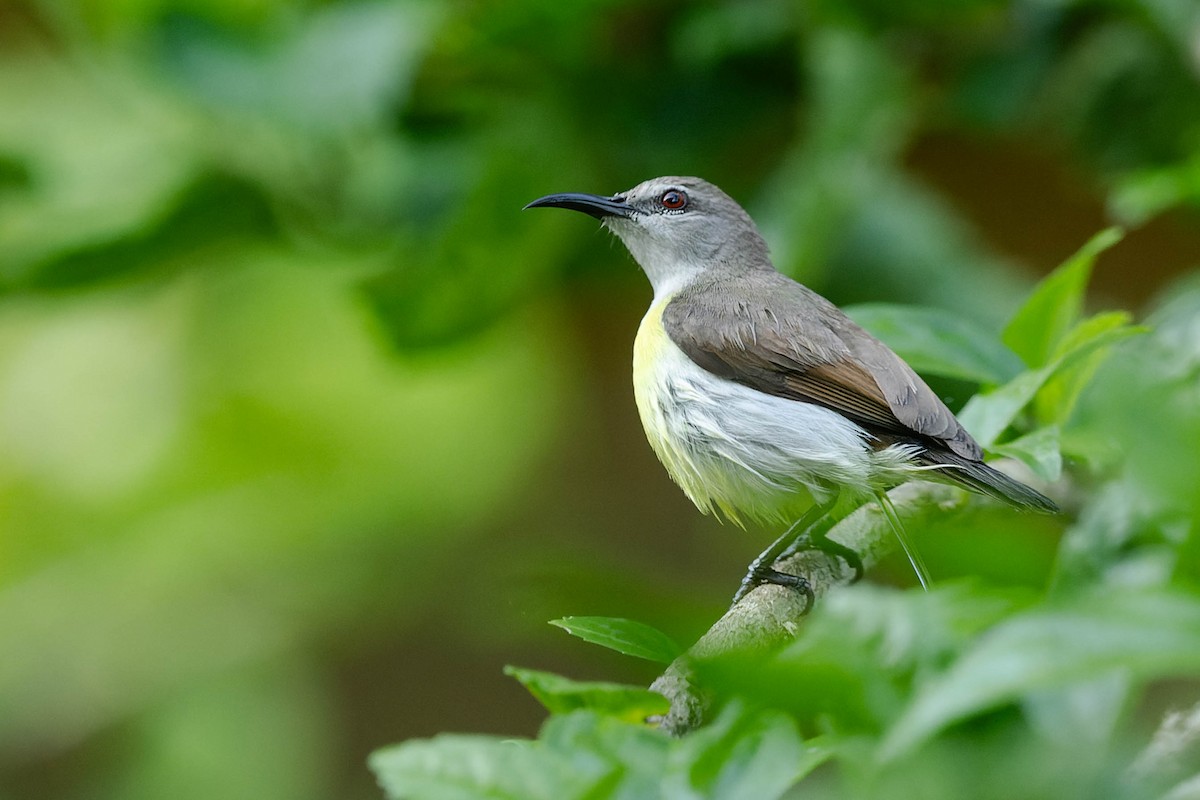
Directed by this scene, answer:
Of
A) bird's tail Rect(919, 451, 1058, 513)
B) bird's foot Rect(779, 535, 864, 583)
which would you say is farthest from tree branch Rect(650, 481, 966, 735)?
bird's tail Rect(919, 451, 1058, 513)

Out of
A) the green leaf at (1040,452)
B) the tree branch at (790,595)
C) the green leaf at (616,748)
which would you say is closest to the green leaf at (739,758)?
the green leaf at (616,748)

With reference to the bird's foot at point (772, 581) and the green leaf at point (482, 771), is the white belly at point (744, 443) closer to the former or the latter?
the bird's foot at point (772, 581)

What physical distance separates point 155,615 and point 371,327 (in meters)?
1.97

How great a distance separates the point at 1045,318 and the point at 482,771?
69.3 inches

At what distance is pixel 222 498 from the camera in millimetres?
5145

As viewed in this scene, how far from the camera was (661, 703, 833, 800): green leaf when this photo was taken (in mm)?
959

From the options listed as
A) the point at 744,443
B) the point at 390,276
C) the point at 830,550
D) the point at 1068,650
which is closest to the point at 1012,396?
the point at 830,550

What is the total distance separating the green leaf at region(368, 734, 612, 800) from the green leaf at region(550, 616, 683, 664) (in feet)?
0.80

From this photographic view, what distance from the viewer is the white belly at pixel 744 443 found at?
2438mm

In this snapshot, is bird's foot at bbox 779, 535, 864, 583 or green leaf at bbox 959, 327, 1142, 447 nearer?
green leaf at bbox 959, 327, 1142, 447

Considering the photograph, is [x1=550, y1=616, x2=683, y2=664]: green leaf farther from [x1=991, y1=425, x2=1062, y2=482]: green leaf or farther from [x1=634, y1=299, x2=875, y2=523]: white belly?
[x1=634, y1=299, x2=875, y2=523]: white belly

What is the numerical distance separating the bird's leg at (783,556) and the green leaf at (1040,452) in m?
0.40

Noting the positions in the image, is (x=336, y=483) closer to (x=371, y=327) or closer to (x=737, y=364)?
(x=371, y=327)

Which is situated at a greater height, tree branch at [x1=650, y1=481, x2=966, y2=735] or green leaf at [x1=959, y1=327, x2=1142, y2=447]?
green leaf at [x1=959, y1=327, x2=1142, y2=447]
